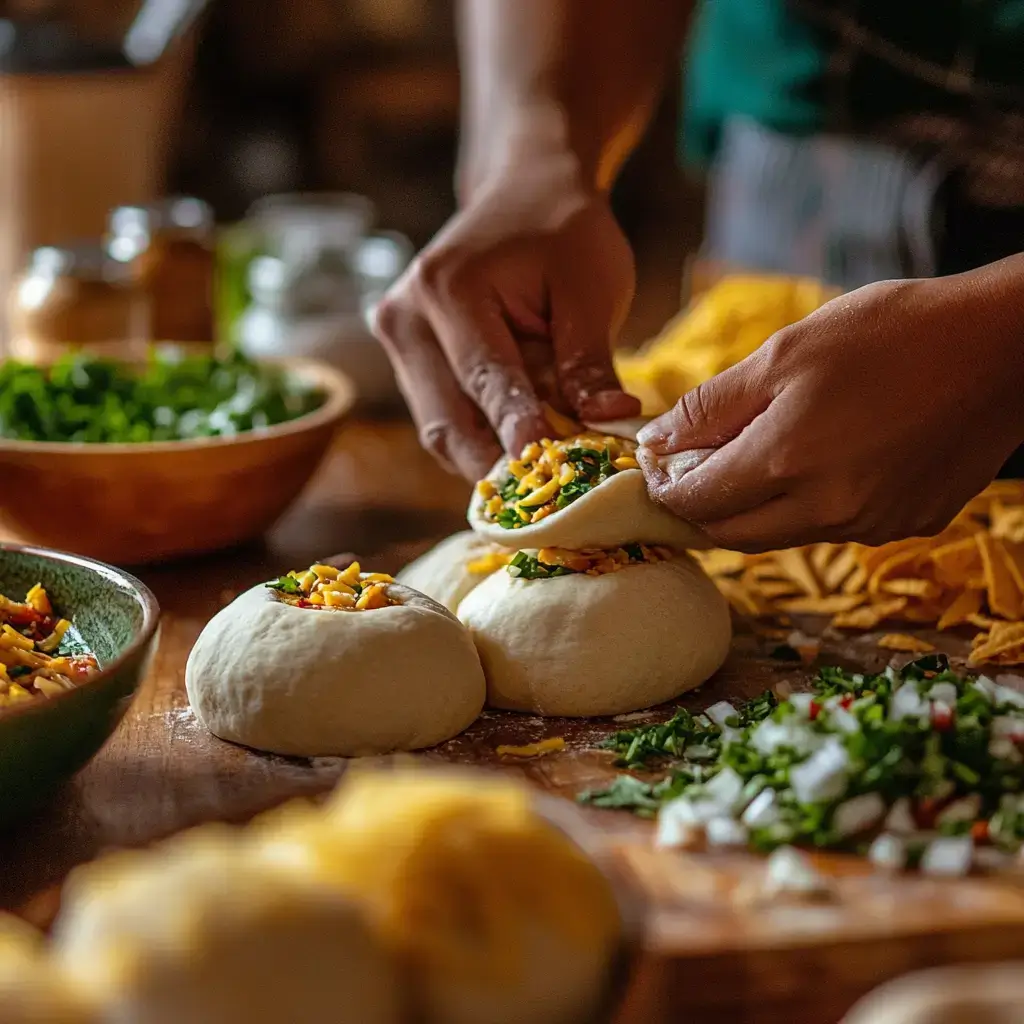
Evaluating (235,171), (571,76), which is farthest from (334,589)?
(235,171)

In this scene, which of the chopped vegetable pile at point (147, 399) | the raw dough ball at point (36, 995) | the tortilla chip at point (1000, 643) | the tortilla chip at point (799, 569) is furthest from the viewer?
the chopped vegetable pile at point (147, 399)

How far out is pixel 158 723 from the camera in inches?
61.5

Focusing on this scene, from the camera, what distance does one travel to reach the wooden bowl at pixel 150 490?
1982 mm

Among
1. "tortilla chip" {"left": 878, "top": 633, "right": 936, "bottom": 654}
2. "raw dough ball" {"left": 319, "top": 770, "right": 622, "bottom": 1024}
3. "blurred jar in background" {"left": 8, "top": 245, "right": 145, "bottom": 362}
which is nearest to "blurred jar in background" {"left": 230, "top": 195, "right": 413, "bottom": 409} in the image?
"blurred jar in background" {"left": 8, "top": 245, "right": 145, "bottom": 362}

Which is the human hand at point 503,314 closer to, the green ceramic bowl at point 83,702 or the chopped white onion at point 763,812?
the green ceramic bowl at point 83,702

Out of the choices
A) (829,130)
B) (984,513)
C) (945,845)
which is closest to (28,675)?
(945,845)

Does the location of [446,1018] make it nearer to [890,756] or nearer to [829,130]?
[890,756]

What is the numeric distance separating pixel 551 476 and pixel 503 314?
365 millimetres

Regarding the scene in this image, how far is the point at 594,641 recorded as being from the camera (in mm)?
1576

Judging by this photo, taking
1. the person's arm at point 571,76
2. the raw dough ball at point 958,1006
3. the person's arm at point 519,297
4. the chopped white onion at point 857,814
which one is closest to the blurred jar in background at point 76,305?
the person's arm at point 571,76

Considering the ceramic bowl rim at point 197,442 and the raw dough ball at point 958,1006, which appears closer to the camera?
the raw dough ball at point 958,1006

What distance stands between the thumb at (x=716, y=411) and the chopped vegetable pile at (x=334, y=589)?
1.21 ft

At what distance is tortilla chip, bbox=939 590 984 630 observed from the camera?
1833 mm

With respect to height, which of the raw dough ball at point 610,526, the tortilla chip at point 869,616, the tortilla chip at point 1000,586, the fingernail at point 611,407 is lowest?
the tortilla chip at point 869,616
